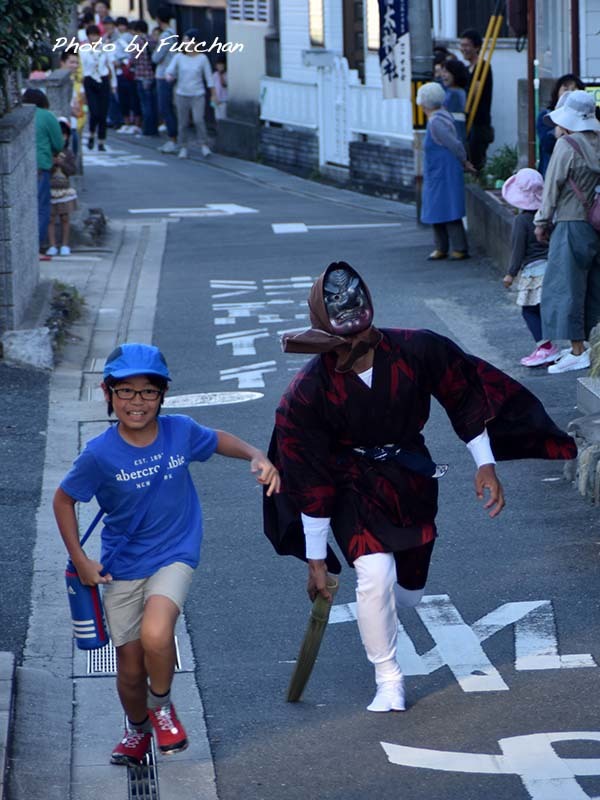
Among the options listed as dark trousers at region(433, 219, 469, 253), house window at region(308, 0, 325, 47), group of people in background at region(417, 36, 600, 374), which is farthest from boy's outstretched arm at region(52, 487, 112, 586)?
house window at region(308, 0, 325, 47)

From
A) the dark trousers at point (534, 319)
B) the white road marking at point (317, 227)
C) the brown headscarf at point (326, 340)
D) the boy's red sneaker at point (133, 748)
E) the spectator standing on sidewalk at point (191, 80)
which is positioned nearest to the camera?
the boy's red sneaker at point (133, 748)

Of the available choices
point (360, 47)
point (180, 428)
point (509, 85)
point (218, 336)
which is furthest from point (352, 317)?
point (360, 47)

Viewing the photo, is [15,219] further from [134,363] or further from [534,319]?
[134,363]

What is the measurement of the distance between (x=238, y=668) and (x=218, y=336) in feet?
26.1

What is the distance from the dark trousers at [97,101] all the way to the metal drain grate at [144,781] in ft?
87.3

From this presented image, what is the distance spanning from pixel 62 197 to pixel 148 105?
17.9m

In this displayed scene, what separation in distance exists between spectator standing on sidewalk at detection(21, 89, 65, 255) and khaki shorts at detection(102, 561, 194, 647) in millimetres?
11625

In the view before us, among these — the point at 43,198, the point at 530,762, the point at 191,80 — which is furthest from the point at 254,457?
the point at 191,80

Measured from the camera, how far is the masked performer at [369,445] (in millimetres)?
5324

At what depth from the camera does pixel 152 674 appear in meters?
4.95

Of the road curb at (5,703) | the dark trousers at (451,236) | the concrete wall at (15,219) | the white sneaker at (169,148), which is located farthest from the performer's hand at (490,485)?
the white sneaker at (169,148)

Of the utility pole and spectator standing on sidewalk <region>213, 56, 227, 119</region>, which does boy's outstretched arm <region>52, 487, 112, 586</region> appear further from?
spectator standing on sidewalk <region>213, 56, 227, 119</region>

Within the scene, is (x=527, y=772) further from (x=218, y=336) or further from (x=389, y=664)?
(x=218, y=336)

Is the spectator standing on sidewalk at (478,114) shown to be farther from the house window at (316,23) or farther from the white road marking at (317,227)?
the house window at (316,23)
